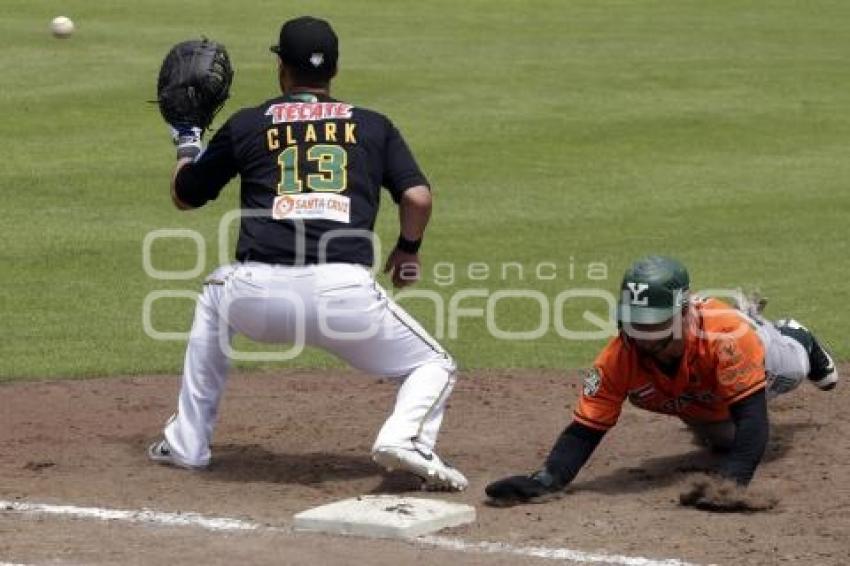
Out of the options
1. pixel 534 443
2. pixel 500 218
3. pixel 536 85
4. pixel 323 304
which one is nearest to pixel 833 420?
pixel 534 443

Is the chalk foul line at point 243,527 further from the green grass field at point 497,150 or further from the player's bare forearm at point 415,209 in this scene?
the green grass field at point 497,150

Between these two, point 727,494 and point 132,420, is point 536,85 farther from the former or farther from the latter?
point 727,494

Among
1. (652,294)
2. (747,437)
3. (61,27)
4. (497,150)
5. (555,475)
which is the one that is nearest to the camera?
(652,294)

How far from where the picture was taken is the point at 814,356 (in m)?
7.94

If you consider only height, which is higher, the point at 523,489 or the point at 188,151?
the point at 188,151

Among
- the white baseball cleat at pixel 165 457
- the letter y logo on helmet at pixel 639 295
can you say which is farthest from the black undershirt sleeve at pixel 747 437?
the white baseball cleat at pixel 165 457

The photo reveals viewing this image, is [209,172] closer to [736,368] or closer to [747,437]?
[736,368]

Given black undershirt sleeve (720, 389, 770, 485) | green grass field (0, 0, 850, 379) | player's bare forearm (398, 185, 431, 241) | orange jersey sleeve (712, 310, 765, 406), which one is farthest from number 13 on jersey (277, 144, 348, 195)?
green grass field (0, 0, 850, 379)

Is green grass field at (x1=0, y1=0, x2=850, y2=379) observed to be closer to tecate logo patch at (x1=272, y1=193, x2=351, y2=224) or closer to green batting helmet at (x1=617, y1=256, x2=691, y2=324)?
tecate logo patch at (x1=272, y1=193, x2=351, y2=224)

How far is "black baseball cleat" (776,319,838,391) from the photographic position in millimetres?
7864

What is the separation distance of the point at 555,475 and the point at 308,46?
200 centimetres

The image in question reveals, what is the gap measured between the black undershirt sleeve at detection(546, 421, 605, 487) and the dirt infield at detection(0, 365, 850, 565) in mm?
115

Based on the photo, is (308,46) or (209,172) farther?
(209,172)

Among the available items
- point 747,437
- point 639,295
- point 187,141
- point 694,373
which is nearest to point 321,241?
point 187,141
